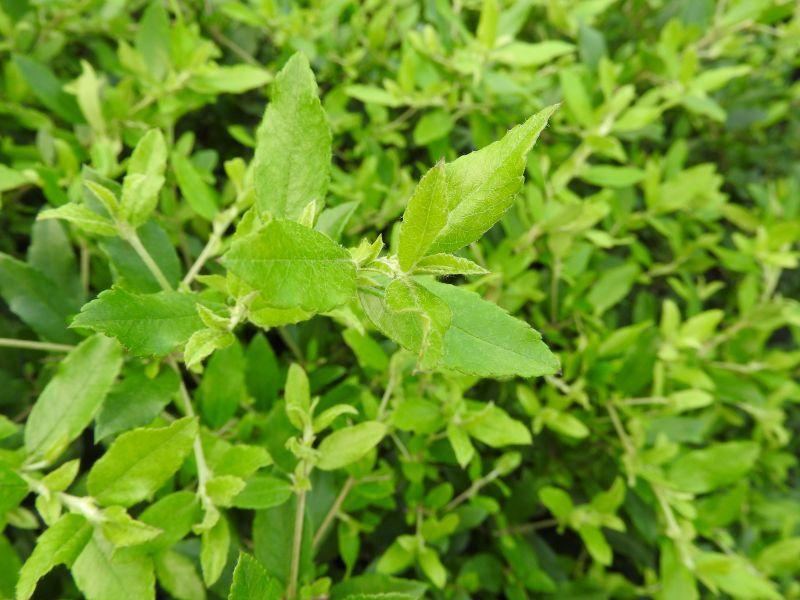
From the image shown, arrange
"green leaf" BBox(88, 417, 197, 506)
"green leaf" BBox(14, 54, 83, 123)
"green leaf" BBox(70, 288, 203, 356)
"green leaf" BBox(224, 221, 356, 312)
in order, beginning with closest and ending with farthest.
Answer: "green leaf" BBox(224, 221, 356, 312) < "green leaf" BBox(70, 288, 203, 356) < "green leaf" BBox(88, 417, 197, 506) < "green leaf" BBox(14, 54, 83, 123)

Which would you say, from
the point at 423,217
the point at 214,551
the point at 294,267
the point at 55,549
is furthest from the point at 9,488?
the point at 423,217

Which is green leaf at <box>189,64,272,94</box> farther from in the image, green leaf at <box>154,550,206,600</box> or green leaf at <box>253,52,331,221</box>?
green leaf at <box>154,550,206,600</box>

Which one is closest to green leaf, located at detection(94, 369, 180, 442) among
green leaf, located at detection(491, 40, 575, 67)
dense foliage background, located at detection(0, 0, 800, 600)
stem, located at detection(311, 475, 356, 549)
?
dense foliage background, located at detection(0, 0, 800, 600)

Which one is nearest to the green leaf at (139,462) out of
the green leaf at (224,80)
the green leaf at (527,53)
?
the green leaf at (224,80)

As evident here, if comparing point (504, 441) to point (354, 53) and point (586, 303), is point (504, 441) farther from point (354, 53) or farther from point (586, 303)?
point (354, 53)

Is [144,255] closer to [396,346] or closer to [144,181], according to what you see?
[144,181]

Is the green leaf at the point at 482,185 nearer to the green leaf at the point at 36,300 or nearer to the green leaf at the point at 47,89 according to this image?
the green leaf at the point at 36,300
